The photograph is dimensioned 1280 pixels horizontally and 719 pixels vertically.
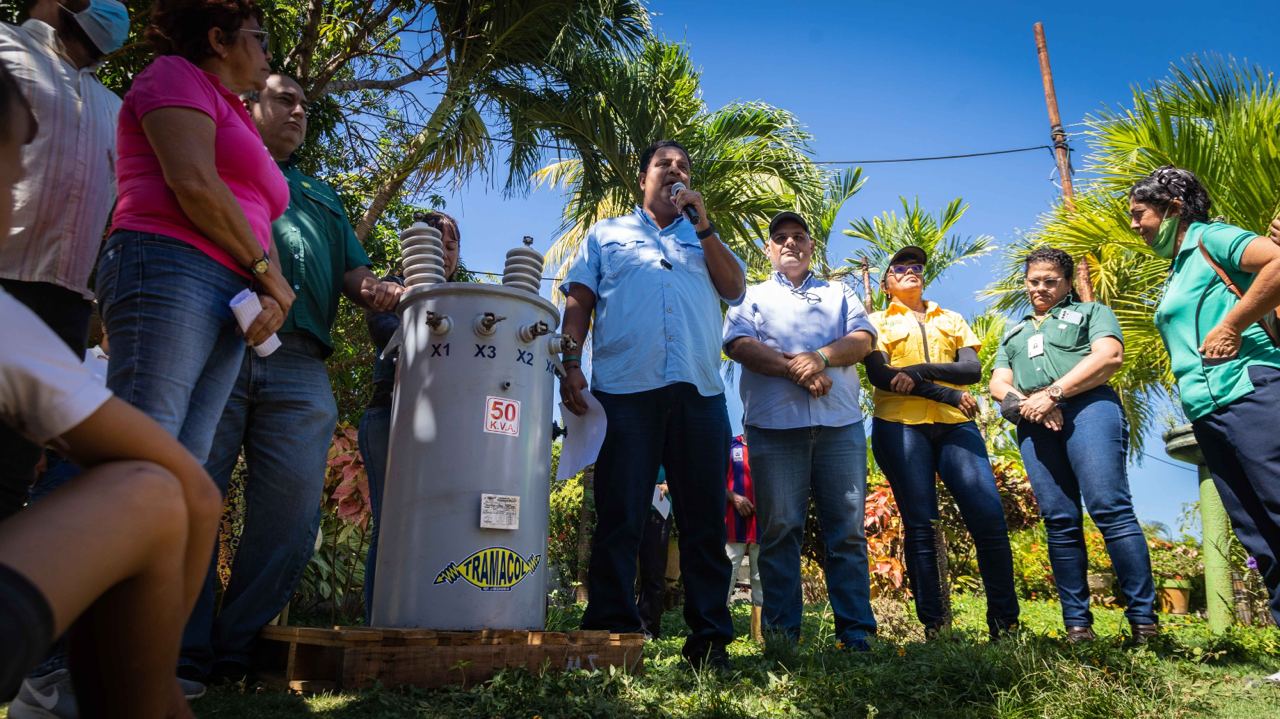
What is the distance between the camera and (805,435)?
13.1ft

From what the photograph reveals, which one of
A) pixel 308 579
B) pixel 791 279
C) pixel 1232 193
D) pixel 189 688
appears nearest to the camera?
pixel 189 688

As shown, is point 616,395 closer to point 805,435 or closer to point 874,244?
point 805,435

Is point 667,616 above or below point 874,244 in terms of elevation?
below

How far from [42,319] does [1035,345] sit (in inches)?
157

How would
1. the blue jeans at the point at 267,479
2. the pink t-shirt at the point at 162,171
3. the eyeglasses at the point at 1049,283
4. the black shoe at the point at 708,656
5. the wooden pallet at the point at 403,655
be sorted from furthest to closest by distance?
the eyeglasses at the point at 1049,283 < the black shoe at the point at 708,656 < the blue jeans at the point at 267,479 < the wooden pallet at the point at 403,655 < the pink t-shirt at the point at 162,171

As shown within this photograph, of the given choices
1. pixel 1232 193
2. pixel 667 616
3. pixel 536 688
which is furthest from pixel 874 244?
A: pixel 536 688

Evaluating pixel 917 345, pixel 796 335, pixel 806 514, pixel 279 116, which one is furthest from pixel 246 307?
pixel 917 345

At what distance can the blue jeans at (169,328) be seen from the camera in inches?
79.2

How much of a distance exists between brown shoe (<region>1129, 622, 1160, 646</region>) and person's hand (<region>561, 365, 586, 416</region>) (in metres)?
2.33

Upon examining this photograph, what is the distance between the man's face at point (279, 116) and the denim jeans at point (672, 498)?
1492mm

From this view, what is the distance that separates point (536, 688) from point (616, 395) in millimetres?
1199

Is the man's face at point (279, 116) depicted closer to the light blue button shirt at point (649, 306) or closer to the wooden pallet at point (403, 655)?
the light blue button shirt at point (649, 306)

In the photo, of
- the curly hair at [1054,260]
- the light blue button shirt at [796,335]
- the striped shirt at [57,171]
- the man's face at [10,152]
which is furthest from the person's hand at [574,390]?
the curly hair at [1054,260]

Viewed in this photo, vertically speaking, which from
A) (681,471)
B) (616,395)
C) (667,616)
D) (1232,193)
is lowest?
(667,616)
